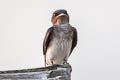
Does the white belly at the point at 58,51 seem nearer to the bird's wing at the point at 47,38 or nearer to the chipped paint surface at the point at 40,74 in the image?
→ the bird's wing at the point at 47,38

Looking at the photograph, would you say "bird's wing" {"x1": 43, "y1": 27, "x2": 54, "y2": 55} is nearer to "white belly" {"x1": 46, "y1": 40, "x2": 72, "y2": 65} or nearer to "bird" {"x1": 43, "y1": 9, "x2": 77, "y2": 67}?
"bird" {"x1": 43, "y1": 9, "x2": 77, "y2": 67}

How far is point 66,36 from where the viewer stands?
14523mm

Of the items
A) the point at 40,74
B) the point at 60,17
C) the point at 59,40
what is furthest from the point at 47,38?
the point at 40,74

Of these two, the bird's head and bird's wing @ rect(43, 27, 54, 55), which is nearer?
bird's wing @ rect(43, 27, 54, 55)

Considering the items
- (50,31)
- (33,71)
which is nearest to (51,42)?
(50,31)

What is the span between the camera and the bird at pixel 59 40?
1451 cm

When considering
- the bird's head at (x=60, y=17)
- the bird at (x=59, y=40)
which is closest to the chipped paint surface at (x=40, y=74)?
the bird at (x=59, y=40)

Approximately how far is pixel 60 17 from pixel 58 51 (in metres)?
1.09

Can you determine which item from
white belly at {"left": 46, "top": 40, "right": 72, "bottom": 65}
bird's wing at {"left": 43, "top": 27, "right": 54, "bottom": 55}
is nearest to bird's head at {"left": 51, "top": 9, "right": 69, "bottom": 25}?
bird's wing at {"left": 43, "top": 27, "right": 54, "bottom": 55}

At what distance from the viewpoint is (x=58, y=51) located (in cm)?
1458

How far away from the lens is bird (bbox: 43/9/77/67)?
47.6ft

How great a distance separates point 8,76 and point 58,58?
5.01 metres

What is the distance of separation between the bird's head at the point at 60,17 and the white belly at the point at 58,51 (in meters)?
0.67

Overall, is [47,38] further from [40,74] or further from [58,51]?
[40,74]
